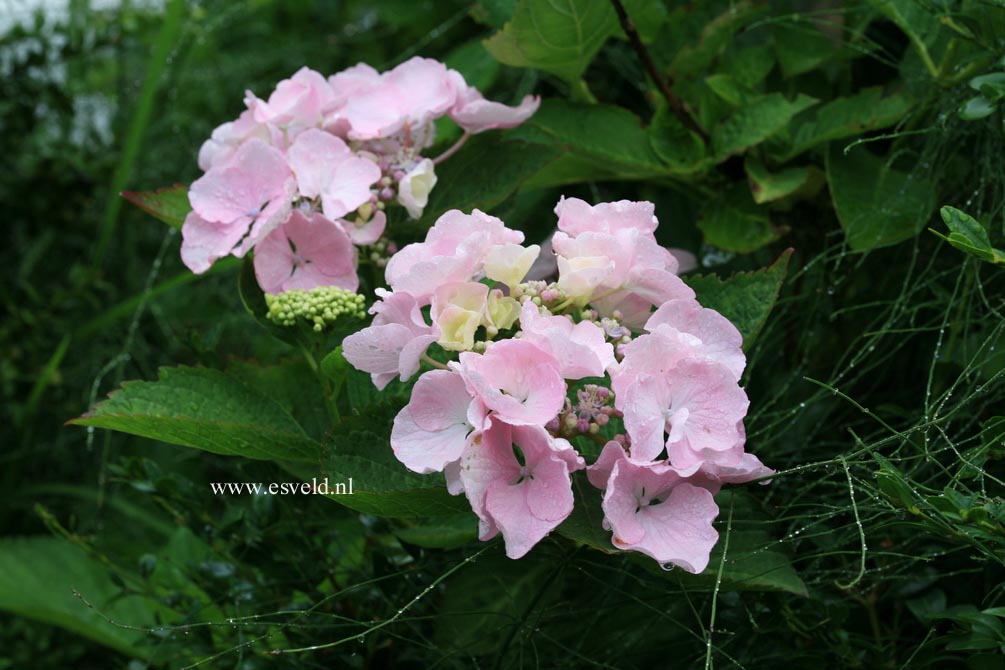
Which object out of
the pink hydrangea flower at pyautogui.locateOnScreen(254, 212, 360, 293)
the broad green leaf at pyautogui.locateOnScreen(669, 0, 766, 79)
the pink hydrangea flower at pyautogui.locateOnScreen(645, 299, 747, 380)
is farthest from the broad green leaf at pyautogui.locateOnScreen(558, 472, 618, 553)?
the broad green leaf at pyautogui.locateOnScreen(669, 0, 766, 79)

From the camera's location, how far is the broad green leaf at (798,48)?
91 centimetres

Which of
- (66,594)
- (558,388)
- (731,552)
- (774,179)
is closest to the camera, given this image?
(558,388)

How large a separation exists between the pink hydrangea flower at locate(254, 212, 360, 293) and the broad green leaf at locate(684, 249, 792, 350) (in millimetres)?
253

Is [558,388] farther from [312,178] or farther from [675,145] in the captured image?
[675,145]

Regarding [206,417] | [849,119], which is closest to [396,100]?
[206,417]

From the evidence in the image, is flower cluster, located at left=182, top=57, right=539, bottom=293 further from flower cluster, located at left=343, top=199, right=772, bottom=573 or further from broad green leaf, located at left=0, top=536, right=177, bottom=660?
broad green leaf, located at left=0, top=536, right=177, bottom=660

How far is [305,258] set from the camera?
0.72m

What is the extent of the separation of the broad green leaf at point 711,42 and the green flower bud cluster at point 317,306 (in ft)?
1.45

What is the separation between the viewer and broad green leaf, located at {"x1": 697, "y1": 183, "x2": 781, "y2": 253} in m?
0.85

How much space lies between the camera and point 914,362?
2.90 feet

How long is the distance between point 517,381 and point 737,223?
15.6 inches

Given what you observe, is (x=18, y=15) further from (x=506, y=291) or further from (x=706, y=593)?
(x=706, y=593)

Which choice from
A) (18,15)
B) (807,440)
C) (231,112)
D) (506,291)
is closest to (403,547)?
(506,291)

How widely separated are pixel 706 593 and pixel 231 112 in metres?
1.11
